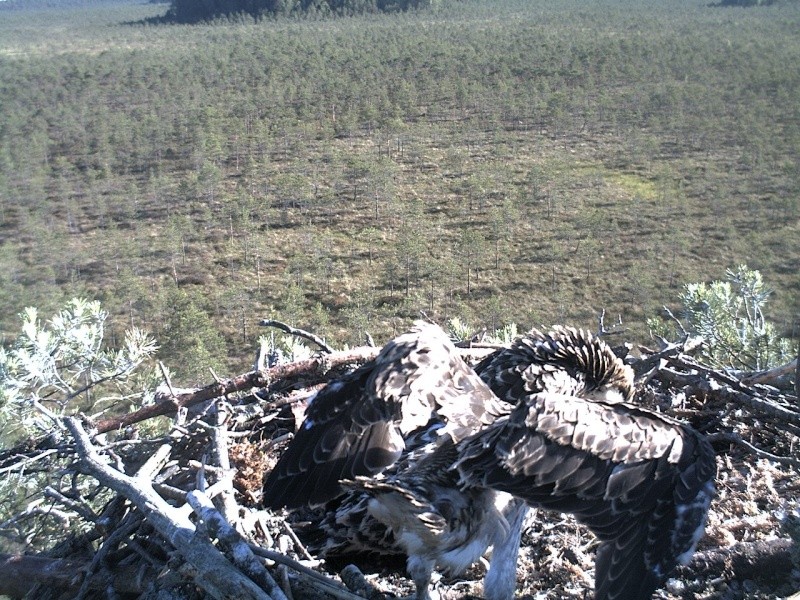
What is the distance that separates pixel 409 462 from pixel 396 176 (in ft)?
145

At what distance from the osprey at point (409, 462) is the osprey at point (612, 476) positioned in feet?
0.72

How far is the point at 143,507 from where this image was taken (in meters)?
3.32

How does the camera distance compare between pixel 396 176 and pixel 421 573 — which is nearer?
pixel 421 573

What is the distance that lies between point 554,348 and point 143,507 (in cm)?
205

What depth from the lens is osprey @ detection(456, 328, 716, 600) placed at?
2.90 m

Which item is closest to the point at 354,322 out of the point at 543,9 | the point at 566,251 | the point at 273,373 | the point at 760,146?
the point at 566,251

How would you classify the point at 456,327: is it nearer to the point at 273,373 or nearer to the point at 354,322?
the point at 273,373

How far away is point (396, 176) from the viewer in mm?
46844

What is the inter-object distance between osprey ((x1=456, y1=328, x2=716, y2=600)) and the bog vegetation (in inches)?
702

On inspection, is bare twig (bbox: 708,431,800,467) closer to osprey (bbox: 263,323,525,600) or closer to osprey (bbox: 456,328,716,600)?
osprey (bbox: 456,328,716,600)

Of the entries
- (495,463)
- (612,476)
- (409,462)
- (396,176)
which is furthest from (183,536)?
(396,176)

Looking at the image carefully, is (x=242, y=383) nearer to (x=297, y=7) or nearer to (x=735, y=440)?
(x=735, y=440)

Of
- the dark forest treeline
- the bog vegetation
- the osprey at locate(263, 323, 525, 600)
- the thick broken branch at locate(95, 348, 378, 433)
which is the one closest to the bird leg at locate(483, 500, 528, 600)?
the osprey at locate(263, 323, 525, 600)

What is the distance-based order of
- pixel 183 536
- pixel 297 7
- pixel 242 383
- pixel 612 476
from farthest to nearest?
pixel 297 7 < pixel 242 383 < pixel 183 536 < pixel 612 476
